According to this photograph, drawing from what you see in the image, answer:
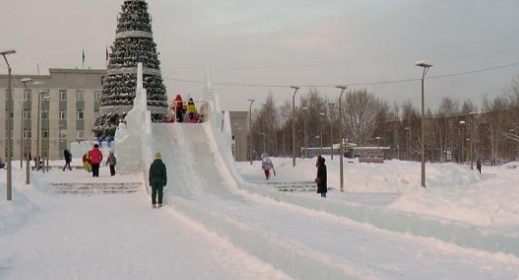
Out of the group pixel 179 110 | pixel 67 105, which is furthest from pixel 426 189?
pixel 67 105

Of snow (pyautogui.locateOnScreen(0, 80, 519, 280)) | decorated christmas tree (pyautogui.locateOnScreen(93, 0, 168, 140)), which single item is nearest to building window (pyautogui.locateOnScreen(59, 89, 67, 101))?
decorated christmas tree (pyautogui.locateOnScreen(93, 0, 168, 140))

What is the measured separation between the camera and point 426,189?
17.5m

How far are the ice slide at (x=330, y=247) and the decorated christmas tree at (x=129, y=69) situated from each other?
22.2 m

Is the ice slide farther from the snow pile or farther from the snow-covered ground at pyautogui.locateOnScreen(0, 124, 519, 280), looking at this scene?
the snow pile

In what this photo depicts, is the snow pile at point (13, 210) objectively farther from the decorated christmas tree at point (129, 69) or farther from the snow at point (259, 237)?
the decorated christmas tree at point (129, 69)

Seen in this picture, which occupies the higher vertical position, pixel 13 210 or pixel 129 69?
pixel 129 69

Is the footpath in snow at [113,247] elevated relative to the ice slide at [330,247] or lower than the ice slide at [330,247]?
lower

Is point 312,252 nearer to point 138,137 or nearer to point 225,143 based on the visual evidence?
point 225,143

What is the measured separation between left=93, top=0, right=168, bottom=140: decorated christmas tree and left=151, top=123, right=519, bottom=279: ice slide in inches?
874

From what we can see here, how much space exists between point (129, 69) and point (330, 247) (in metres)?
33.2

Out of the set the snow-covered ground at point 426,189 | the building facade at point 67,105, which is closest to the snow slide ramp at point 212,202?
the snow-covered ground at point 426,189

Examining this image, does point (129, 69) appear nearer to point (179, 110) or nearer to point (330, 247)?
point (179, 110)

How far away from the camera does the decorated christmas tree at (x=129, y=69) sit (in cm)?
4122

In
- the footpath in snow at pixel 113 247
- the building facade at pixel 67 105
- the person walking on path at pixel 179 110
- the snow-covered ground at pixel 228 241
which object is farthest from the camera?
the building facade at pixel 67 105
